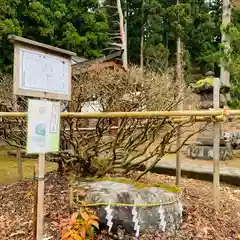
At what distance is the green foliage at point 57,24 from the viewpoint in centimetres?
1180

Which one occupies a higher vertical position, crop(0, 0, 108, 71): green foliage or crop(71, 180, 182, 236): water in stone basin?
crop(0, 0, 108, 71): green foliage

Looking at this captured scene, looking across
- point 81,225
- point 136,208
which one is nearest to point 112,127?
point 136,208

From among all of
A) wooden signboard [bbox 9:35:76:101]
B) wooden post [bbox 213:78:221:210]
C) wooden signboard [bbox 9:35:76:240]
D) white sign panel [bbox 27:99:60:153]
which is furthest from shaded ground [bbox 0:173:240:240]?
wooden signboard [bbox 9:35:76:101]

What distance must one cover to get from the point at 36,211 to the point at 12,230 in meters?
0.74

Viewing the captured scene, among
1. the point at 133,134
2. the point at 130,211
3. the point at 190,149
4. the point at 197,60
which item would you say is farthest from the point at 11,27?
the point at 197,60

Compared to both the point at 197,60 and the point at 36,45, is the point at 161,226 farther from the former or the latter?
the point at 197,60

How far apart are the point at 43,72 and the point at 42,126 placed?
0.40 m

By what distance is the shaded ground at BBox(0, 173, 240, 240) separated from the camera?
291 cm

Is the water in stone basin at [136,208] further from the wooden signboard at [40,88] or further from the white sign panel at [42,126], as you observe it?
the white sign panel at [42,126]

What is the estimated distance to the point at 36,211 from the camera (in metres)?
2.52

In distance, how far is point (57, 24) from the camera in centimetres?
1462

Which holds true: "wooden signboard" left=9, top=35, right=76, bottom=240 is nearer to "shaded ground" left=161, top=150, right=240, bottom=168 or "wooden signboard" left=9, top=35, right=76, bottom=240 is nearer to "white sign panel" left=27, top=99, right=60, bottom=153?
"white sign panel" left=27, top=99, right=60, bottom=153

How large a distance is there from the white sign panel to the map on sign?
0.40ft

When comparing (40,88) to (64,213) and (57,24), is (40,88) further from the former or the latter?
(57,24)
